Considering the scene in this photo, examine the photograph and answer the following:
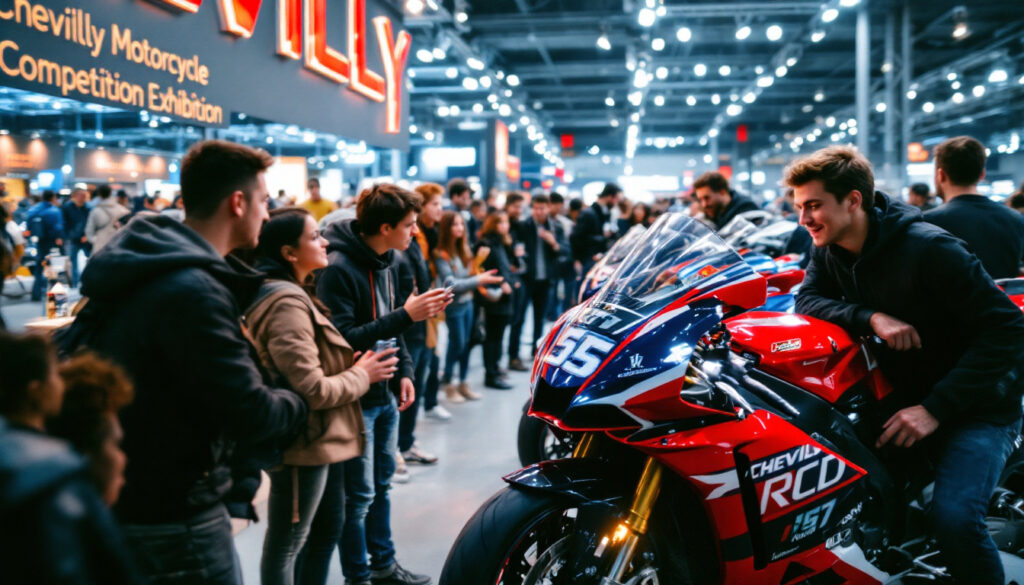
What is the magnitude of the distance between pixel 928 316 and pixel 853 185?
1.68 feet

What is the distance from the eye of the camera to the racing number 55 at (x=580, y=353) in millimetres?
1971

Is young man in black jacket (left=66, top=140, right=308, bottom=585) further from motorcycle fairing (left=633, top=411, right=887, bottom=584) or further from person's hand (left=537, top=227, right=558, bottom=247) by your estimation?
person's hand (left=537, top=227, right=558, bottom=247)

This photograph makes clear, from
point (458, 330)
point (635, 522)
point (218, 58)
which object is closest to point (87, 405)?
point (635, 522)

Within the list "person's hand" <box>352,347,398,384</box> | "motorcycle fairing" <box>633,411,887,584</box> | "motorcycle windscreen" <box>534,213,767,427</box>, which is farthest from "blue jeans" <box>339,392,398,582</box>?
"motorcycle fairing" <box>633,411,887,584</box>

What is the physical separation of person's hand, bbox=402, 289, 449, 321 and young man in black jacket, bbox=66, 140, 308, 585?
1.02m

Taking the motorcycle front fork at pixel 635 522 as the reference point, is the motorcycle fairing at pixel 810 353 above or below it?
above

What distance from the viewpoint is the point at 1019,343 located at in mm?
2219

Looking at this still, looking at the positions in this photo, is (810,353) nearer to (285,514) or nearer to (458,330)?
(285,514)

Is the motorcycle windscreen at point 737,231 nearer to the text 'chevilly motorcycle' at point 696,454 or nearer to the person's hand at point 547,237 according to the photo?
the text 'chevilly motorcycle' at point 696,454

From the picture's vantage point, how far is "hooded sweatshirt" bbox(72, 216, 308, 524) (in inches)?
57.3

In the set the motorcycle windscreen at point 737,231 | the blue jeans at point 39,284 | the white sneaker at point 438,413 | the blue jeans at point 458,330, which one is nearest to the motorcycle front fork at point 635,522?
the motorcycle windscreen at point 737,231

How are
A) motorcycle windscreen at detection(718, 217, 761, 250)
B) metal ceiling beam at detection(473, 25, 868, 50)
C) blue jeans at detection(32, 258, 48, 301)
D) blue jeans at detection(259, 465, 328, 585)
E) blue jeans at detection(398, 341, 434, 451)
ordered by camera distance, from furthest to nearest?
metal ceiling beam at detection(473, 25, 868, 50), blue jeans at detection(32, 258, 48, 301), motorcycle windscreen at detection(718, 217, 761, 250), blue jeans at detection(398, 341, 434, 451), blue jeans at detection(259, 465, 328, 585)

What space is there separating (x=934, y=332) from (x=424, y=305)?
1.81 m

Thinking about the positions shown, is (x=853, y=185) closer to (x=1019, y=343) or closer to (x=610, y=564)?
(x=1019, y=343)
